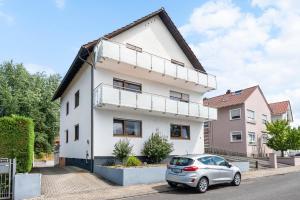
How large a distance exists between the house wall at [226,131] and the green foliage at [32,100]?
63.6ft

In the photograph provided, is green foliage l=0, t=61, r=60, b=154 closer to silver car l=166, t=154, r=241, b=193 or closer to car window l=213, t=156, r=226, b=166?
silver car l=166, t=154, r=241, b=193

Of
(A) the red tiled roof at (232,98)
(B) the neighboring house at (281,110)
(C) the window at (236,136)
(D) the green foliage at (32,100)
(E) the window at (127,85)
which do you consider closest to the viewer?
(E) the window at (127,85)

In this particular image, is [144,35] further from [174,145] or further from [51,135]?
[51,135]

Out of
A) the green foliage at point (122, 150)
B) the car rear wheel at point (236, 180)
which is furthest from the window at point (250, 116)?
the car rear wheel at point (236, 180)

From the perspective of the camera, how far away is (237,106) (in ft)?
121

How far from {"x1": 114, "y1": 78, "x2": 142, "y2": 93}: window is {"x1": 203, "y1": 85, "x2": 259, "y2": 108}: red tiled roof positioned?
18163 millimetres

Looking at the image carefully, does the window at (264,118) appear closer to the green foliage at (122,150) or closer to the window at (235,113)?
the window at (235,113)

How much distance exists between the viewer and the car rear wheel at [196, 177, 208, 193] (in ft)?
44.9

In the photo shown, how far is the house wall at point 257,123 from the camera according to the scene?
36.2 metres

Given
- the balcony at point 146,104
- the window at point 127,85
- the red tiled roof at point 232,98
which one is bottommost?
the balcony at point 146,104

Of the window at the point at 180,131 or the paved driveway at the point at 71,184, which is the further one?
the window at the point at 180,131

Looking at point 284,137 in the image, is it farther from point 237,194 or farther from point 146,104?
point 237,194

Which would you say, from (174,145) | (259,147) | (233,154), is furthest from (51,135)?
(259,147)

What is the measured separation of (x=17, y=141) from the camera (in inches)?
514
